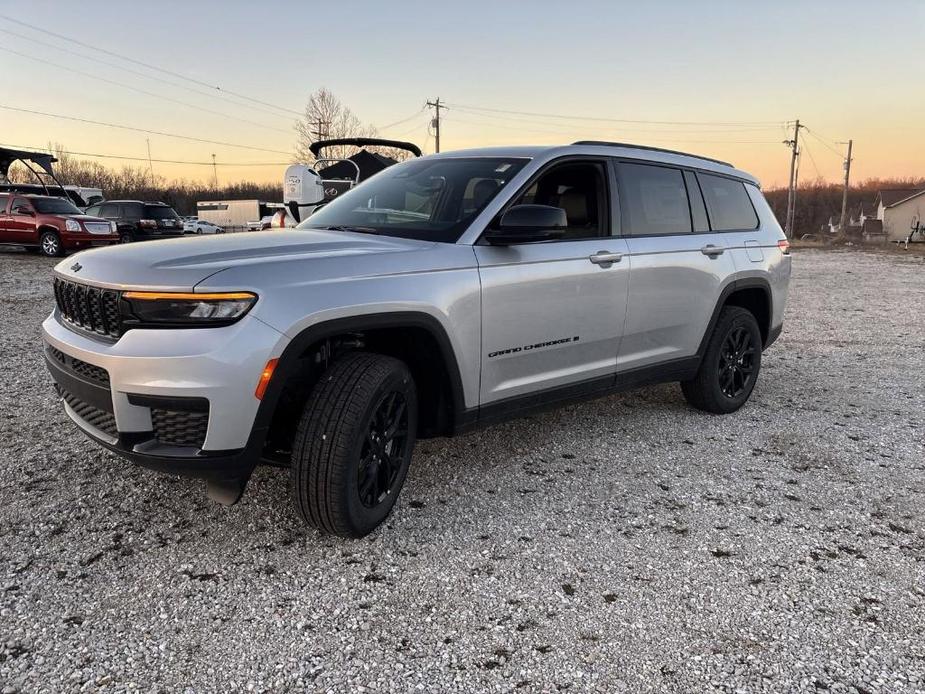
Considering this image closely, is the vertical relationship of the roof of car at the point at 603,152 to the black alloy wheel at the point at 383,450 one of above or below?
above

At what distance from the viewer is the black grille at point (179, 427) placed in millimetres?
2436

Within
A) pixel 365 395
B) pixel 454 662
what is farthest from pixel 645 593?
pixel 365 395

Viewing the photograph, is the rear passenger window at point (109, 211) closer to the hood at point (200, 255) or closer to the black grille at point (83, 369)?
the hood at point (200, 255)

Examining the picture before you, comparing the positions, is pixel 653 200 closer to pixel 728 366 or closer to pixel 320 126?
pixel 728 366

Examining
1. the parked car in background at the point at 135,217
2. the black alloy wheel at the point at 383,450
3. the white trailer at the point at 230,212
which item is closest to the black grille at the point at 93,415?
the black alloy wheel at the point at 383,450

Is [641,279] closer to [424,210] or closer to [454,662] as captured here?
[424,210]

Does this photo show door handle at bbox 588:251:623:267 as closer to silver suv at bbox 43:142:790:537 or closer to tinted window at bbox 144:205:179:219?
silver suv at bbox 43:142:790:537

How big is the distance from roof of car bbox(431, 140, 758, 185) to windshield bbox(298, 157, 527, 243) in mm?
95

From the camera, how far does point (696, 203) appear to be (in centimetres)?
461

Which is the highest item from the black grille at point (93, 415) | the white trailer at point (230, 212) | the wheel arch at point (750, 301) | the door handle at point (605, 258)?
the white trailer at point (230, 212)

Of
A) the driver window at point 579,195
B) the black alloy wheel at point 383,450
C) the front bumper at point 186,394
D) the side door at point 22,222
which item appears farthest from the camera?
the side door at point 22,222

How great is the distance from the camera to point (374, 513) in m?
2.93

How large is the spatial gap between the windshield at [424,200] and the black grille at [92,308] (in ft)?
4.21

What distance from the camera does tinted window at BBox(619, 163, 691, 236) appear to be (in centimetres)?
407
